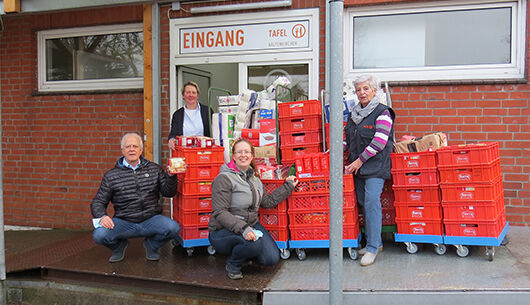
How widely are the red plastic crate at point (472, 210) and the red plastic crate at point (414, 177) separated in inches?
10.6

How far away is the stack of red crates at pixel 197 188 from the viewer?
4.81 meters

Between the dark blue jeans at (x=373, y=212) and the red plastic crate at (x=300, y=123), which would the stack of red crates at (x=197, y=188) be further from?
the dark blue jeans at (x=373, y=212)

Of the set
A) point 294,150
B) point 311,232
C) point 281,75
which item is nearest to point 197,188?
point 294,150

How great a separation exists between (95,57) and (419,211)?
5.34 meters

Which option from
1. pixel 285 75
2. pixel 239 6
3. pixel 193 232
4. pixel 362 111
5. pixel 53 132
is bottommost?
pixel 193 232

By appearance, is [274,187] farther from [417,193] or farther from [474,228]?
[474,228]

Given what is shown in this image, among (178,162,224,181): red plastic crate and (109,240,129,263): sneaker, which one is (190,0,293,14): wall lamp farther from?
(109,240,129,263): sneaker

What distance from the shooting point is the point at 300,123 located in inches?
202

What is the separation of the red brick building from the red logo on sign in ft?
0.29

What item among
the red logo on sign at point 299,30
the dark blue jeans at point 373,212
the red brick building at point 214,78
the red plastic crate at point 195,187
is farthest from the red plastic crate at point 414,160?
the red logo on sign at point 299,30

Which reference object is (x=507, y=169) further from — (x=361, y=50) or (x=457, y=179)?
(x=361, y=50)

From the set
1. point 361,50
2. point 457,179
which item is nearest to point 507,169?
point 457,179

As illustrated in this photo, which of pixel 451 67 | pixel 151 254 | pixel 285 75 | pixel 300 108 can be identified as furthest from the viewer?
pixel 285 75

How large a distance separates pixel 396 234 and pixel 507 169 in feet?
5.93
